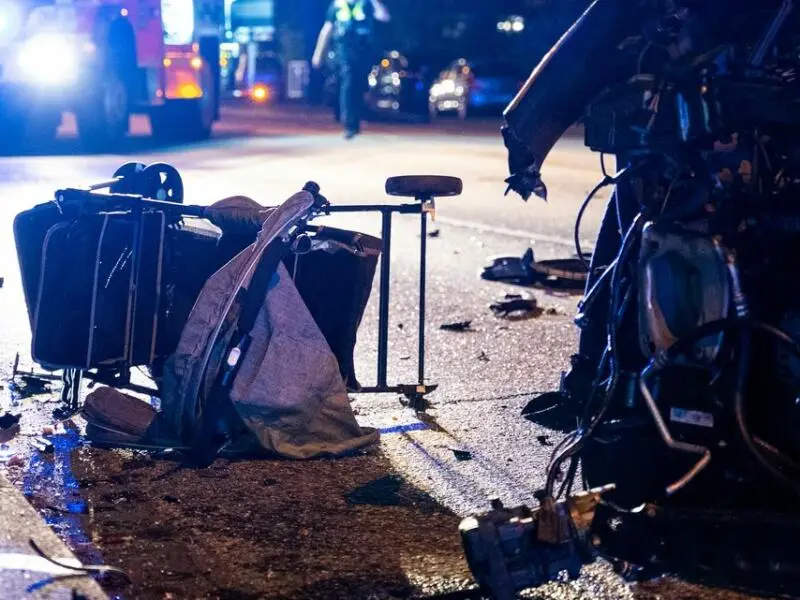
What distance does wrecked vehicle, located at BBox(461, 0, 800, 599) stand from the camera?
11.2ft

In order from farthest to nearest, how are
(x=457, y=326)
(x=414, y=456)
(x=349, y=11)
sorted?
1. (x=349, y=11)
2. (x=457, y=326)
3. (x=414, y=456)

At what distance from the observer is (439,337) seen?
7219mm

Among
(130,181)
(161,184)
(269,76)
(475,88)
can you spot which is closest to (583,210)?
(161,184)

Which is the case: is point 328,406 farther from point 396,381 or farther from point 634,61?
point 634,61

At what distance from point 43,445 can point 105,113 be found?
14.6m

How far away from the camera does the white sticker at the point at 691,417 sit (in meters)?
3.55

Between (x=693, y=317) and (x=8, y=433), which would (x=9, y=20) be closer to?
(x=8, y=433)

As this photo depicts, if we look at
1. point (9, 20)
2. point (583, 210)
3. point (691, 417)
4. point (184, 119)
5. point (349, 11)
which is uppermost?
point (349, 11)

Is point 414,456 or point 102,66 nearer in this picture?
point 414,456

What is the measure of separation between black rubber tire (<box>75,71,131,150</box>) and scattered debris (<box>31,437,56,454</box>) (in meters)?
14.2

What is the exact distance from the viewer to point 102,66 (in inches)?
724

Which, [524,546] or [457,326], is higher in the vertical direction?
[524,546]

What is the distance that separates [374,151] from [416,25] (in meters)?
21.6

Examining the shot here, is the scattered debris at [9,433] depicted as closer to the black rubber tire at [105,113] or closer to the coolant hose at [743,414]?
the coolant hose at [743,414]
